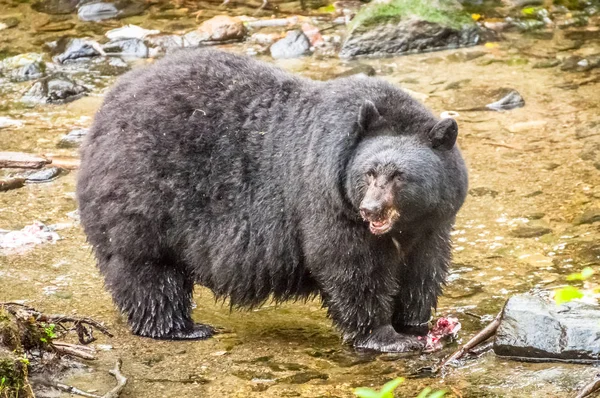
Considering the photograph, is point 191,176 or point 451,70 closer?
point 191,176

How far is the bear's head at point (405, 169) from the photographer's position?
6293mm

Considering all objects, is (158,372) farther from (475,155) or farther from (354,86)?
(475,155)

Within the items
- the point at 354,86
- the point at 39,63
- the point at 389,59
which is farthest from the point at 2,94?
the point at 354,86

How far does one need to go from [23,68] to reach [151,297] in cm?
732

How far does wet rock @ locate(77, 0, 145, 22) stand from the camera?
1588cm

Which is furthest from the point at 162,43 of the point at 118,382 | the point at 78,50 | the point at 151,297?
the point at 118,382

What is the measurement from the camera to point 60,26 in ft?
50.9

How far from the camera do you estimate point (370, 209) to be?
608cm

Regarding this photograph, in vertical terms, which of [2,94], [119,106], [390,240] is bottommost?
[2,94]

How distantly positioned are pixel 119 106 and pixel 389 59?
23.1ft

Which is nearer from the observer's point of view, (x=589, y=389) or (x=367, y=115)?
(x=589, y=389)

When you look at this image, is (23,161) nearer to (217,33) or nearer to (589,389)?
(217,33)

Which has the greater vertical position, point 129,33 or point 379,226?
point 379,226

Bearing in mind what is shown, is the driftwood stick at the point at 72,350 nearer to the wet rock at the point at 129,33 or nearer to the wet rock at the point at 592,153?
the wet rock at the point at 592,153
